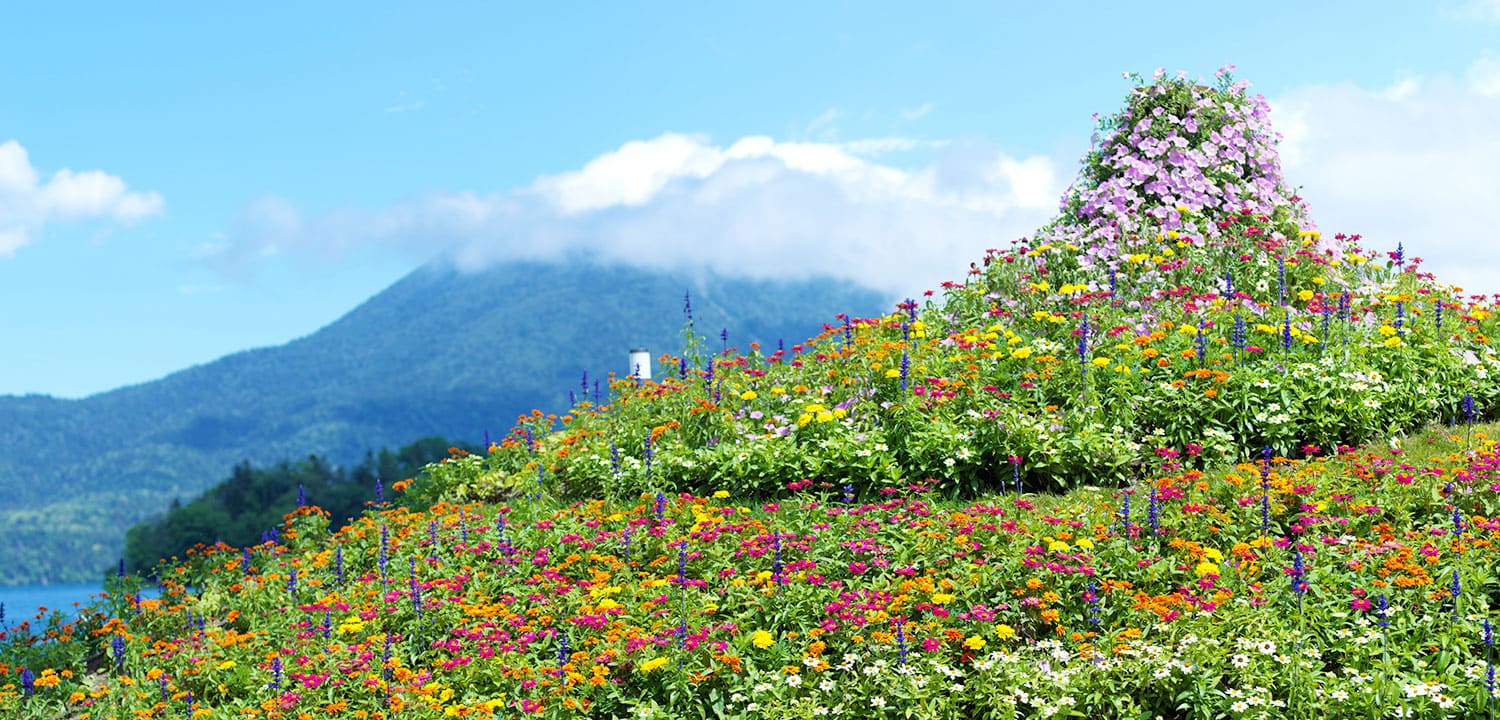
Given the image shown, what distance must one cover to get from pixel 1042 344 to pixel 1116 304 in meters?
1.58

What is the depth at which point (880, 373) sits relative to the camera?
31.5 ft

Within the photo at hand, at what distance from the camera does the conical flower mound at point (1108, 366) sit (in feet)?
28.5

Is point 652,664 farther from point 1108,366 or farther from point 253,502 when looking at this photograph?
point 253,502

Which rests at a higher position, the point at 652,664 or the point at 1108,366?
the point at 1108,366

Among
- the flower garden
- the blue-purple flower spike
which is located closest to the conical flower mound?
the flower garden

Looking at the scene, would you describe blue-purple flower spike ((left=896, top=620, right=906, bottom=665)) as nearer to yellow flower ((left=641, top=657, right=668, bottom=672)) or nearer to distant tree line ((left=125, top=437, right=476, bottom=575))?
yellow flower ((left=641, top=657, right=668, bottom=672))

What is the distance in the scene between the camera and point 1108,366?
933cm

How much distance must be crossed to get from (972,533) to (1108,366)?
3.12 m

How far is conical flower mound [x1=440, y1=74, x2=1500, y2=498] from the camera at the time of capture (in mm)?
8680

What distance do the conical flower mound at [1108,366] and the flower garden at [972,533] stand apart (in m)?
0.04

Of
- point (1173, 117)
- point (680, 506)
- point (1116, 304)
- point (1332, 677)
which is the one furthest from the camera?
point (1173, 117)

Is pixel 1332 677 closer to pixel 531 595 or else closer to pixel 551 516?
pixel 531 595

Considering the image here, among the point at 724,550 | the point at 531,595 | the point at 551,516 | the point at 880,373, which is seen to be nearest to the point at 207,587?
the point at 551,516

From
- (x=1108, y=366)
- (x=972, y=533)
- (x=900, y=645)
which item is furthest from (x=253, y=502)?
(x=900, y=645)
